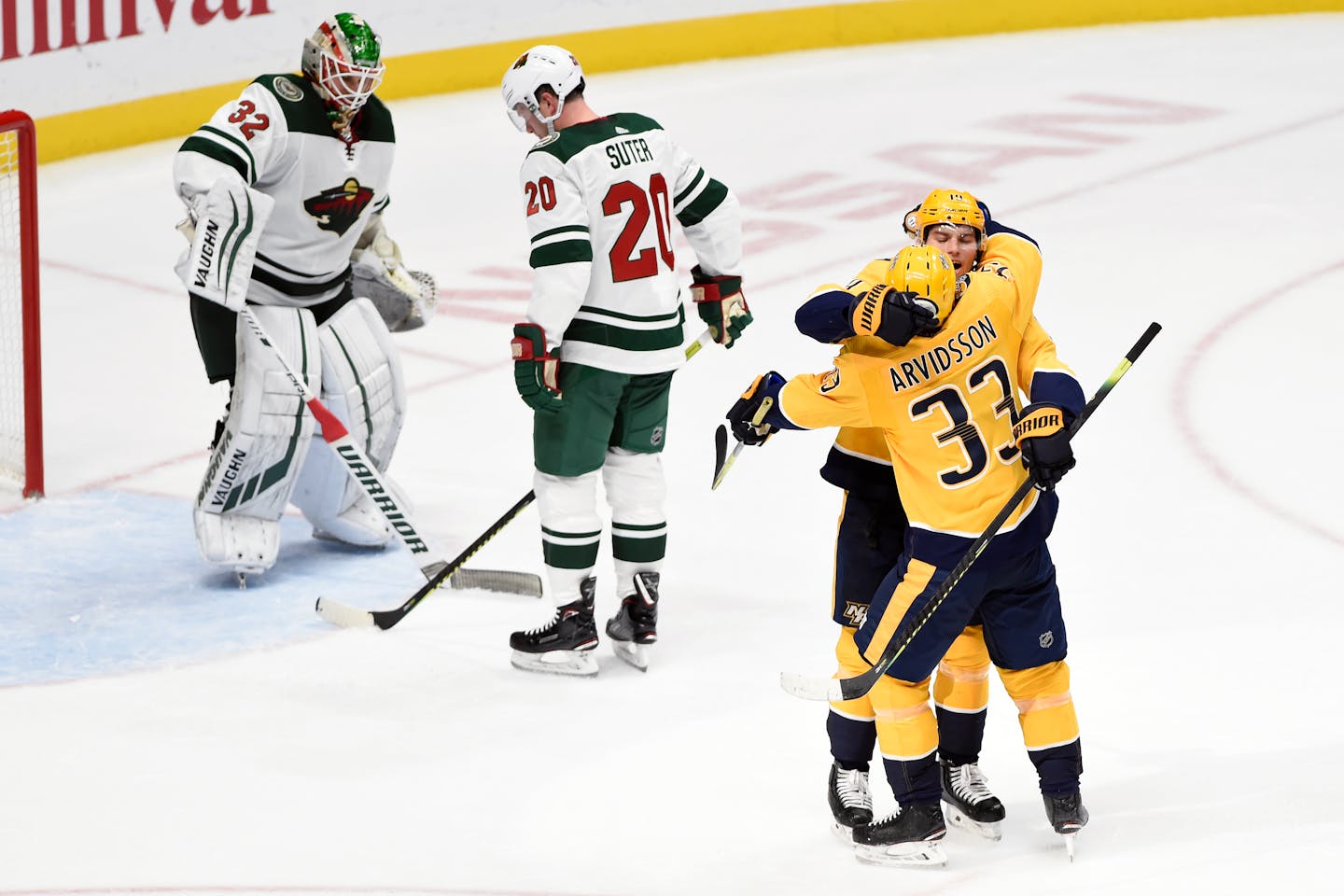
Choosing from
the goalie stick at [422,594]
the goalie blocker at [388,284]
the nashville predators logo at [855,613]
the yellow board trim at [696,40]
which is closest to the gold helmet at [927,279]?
the nashville predators logo at [855,613]

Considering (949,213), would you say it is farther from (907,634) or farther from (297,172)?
(297,172)

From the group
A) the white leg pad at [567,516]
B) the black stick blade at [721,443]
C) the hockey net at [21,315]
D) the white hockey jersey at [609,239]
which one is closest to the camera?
the black stick blade at [721,443]

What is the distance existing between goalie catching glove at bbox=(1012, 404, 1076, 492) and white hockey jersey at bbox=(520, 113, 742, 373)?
112 cm

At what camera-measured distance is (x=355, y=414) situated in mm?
4770

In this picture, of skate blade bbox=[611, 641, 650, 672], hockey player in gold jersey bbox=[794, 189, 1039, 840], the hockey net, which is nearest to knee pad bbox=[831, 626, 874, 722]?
hockey player in gold jersey bbox=[794, 189, 1039, 840]

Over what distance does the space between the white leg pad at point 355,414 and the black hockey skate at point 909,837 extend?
1799mm

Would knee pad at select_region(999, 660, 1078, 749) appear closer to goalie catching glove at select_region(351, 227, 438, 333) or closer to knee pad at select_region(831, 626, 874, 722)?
knee pad at select_region(831, 626, 874, 722)

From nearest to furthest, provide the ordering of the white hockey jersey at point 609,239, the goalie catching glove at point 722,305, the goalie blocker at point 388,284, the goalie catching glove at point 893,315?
1. the goalie catching glove at point 893,315
2. the white hockey jersey at point 609,239
3. the goalie catching glove at point 722,305
4. the goalie blocker at point 388,284

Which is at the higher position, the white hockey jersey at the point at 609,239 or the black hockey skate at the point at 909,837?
the white hockey jersey at the point at 609,239

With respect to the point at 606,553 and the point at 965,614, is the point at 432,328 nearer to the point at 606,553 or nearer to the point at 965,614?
the point at 606,553

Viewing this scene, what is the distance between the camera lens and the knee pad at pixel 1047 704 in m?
3.32

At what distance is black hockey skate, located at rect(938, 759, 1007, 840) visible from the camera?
3479 millimetres

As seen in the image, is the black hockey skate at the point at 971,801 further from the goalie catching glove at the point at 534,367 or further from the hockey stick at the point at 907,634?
the goalie catching glove at the point at 534,367

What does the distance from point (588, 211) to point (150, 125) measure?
469cm
